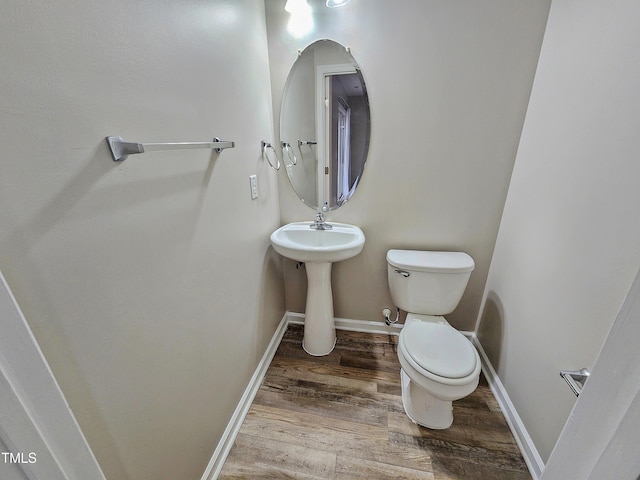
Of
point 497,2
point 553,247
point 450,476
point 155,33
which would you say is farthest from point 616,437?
point 497,2

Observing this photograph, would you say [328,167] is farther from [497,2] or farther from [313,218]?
[497,2]

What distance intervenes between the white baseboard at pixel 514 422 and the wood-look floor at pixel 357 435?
0.03m

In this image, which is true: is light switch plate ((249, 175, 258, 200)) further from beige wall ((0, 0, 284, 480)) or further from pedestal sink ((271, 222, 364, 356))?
pedestal sink ((271, 222, 364, 356))

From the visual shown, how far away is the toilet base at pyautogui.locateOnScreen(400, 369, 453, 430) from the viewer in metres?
1.28

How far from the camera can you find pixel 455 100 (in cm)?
138

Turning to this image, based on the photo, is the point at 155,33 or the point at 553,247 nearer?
the point at 155,33

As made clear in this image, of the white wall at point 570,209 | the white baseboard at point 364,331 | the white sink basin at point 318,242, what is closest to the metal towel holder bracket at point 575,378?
the white wall at point 570,209

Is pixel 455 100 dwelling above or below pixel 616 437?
above

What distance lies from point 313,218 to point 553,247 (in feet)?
4.18

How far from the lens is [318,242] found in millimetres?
1707

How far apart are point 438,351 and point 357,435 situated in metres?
0.59

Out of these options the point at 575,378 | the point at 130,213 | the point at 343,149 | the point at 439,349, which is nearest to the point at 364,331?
the point at 439,349

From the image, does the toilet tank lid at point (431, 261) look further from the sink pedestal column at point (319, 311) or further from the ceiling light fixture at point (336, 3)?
the ceiling light fixture at point (336, 3)

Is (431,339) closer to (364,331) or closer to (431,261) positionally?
(431,261)
